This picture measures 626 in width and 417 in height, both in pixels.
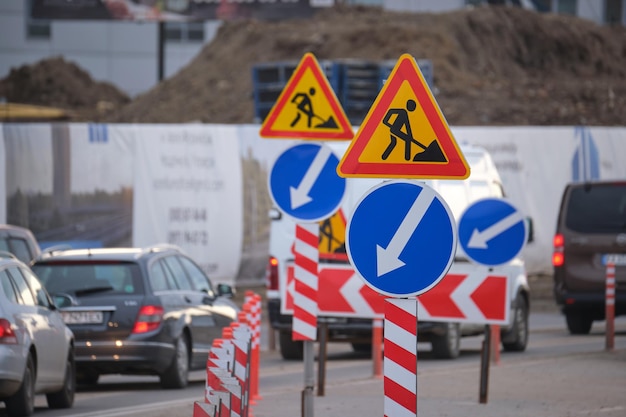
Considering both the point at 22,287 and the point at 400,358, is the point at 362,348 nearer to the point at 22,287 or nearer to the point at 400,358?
the point at 22,287

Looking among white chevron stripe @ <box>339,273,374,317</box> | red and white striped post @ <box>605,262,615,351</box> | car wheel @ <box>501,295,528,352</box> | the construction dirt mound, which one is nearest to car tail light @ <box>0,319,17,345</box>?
white chevron stripe @ <box>339,273,374,317</box>

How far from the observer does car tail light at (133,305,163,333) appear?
1566 centimetres

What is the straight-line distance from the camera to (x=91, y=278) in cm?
1602

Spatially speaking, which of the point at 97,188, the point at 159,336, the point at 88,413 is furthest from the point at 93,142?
the point at 88,413

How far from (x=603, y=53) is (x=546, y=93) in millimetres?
7557

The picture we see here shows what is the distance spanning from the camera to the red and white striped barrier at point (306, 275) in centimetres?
1229

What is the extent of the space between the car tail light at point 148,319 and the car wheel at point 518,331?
5.51 m

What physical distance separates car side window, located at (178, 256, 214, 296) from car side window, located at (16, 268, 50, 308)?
3249mm

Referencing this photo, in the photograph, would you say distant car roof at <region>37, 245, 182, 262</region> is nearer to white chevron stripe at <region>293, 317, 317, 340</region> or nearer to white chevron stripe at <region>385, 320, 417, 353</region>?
white chevron stripe at <region>293, 317, 317, 340</region>

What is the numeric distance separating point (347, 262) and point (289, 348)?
2.28 m

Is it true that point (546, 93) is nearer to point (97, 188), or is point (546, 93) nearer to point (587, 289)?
point (97, 188)

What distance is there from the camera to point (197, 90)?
45.2m

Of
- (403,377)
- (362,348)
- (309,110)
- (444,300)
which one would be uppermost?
(309,110)

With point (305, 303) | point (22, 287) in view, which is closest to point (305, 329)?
point (305, 303)
